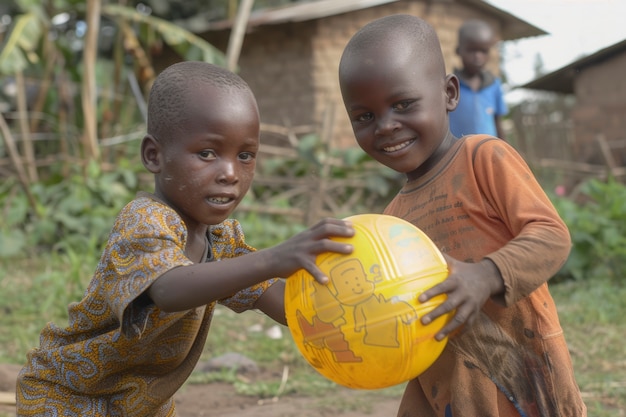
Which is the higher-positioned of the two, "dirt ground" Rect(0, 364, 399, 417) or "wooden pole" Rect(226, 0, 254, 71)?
"wooden pole" Rect(226, 0, 254, 71)

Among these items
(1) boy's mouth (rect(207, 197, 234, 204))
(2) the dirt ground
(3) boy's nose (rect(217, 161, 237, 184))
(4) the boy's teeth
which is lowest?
(2) the dirt ground

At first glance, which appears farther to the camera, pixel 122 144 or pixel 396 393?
pixel 122 144

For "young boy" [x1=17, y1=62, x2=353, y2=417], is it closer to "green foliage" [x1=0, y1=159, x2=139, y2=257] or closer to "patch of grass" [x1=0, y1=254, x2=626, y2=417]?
"patch of grass" [x1=0, y1=254, x2=626, y2=417]

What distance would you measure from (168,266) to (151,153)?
17.9 inches

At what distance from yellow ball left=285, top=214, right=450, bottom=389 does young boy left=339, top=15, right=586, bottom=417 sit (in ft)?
0.74

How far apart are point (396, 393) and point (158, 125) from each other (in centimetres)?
242

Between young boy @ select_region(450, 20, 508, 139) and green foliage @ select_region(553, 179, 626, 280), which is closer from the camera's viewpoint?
young boy @ select_region(450, 20, 508, 139)

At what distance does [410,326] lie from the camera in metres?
1.78

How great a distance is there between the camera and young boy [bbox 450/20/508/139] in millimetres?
5914

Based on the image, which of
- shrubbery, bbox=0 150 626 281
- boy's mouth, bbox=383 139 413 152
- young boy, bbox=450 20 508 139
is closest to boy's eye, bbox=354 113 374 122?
boy's mouth, bbox=383 139 413 152

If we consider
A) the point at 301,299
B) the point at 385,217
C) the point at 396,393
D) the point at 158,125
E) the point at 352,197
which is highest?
the point at 158,125

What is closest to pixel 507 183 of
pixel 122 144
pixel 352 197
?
pixel 352 197

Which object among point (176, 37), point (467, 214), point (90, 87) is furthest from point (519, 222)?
point (176, 37)

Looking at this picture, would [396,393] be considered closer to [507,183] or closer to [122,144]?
[507,183]
